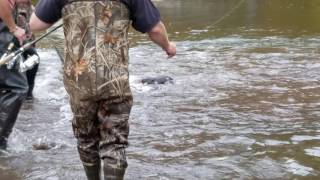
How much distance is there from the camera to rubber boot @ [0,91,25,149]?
5645 mm

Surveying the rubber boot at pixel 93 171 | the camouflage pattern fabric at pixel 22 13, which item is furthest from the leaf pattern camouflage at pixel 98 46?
the camouflage pattern fabric at pixel 22 13

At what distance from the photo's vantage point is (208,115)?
7004 millimetres

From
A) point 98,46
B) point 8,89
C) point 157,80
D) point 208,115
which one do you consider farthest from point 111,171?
point 157,80

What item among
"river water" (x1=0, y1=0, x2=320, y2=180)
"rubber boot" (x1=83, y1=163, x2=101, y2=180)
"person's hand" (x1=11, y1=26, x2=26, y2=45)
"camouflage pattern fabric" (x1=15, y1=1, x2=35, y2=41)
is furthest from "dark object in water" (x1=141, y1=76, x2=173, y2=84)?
"rubber boot" (x1=83, y1=163, x2=101, y2=180)

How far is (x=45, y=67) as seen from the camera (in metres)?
10.8

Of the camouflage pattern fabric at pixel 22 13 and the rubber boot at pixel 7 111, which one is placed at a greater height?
the camouflage pattern fabric at pixel 22 13

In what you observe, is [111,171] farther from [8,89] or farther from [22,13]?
[22,13]

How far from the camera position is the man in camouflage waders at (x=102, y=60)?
3.84 m

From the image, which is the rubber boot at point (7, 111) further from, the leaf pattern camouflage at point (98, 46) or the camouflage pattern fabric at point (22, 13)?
the leaf pattern camouflage at point (98, 46)

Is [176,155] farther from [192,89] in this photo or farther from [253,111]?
[192,89]

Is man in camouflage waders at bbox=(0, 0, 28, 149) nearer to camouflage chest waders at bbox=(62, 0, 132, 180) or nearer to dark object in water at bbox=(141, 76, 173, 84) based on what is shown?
camouflage chest waders at bbox=(62, 0, 132, 180)

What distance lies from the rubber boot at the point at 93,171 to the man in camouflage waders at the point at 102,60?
0.71 feet

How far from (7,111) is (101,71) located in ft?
6.88

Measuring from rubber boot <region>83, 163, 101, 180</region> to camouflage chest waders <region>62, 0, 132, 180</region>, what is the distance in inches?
9.9
